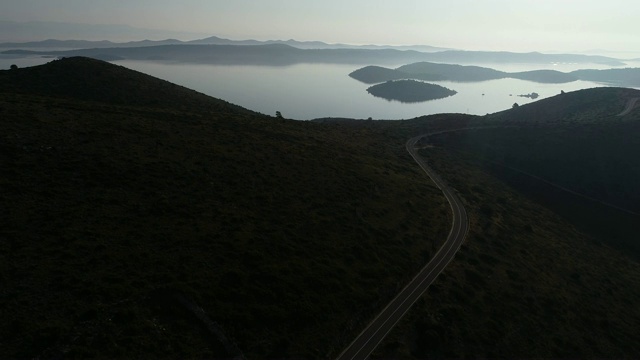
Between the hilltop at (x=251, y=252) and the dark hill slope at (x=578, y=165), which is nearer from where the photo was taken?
the hilltop at (x=251, y=252)

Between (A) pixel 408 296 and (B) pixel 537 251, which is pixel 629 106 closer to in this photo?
(B) pixel 537 251

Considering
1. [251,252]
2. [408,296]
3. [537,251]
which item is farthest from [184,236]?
[537,251]

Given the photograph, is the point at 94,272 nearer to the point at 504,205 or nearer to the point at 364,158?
the point at 364,158

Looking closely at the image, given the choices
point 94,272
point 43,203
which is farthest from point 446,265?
point 43,203

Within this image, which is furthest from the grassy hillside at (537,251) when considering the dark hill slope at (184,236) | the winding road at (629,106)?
the winding road at (629,106)

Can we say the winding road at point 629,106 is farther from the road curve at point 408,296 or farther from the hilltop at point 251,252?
the road curve at point 408,296
